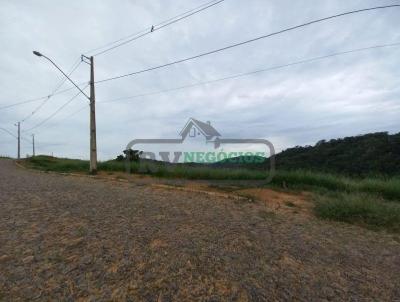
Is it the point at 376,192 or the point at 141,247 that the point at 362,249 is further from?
A: the point at 376,192

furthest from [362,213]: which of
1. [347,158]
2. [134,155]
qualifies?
[347,158]

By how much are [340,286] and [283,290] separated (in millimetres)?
778

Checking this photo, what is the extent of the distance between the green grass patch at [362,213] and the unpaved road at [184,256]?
2.16 ft

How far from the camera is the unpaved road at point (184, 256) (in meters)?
2.87

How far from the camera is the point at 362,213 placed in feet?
22.1

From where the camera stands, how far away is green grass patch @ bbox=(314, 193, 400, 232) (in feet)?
20.5

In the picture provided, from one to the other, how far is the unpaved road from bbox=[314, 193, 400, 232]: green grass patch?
2.16 ft

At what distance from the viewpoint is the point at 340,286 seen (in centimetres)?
321

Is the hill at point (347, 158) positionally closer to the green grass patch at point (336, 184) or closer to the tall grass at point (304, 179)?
the tall grass at point (304, 179)

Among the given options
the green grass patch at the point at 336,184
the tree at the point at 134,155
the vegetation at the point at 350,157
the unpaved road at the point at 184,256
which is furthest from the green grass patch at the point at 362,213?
the tree at the point at 134,155

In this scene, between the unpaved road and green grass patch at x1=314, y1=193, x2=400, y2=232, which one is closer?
the unpaved road

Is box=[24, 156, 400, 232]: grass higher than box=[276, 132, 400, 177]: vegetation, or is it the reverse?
box=[276, 132, 400, 177]: vegetation

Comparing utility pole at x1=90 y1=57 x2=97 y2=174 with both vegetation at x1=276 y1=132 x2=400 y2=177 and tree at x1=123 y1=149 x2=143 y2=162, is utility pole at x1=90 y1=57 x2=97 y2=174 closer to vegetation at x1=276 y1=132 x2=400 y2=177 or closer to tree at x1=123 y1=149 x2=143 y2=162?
tree at x1=123 y1=149 x2=143 y2=162

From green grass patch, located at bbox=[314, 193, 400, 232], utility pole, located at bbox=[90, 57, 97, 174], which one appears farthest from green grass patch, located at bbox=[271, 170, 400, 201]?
utility pole, located at bbox=[90, 57, 97, 174]
